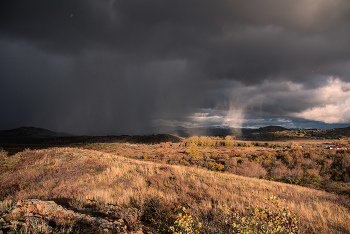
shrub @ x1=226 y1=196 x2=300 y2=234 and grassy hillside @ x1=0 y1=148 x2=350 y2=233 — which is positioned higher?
shrub @ x1=226 y1=196 x2=300 y2=234

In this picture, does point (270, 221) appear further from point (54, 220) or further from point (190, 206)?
point (54, 220)

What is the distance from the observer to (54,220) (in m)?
3.65

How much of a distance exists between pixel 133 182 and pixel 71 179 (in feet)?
12.0

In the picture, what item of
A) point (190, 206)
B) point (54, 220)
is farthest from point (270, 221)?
point (54, 220)

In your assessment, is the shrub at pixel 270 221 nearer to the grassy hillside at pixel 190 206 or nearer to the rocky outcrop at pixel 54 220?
the grassy hillside at pixel 190 206

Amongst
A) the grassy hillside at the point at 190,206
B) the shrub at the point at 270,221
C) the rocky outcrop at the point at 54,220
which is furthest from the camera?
the grassy hillside at the point at 190,206

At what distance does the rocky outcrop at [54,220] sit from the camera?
3.24 meters

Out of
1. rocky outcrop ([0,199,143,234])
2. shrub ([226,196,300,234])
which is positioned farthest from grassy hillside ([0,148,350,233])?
rocky outcrop ([0,199,143,234])

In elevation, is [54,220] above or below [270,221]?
below

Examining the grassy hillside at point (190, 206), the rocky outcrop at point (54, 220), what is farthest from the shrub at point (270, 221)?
the rocky outcrop at point (54, 220)

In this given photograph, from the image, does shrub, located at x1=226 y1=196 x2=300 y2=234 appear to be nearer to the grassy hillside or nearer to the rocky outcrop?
the grassy hillside

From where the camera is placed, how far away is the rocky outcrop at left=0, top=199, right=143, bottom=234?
3.24 m

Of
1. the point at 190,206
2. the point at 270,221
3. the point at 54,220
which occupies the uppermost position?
the point at 270,221

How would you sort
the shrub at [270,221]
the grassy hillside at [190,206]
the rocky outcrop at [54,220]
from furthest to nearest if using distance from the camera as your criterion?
1. the grassy hillside at [190,206]
2. the rocky outcrop at [54,220]
3. the shrub at [270,221]
